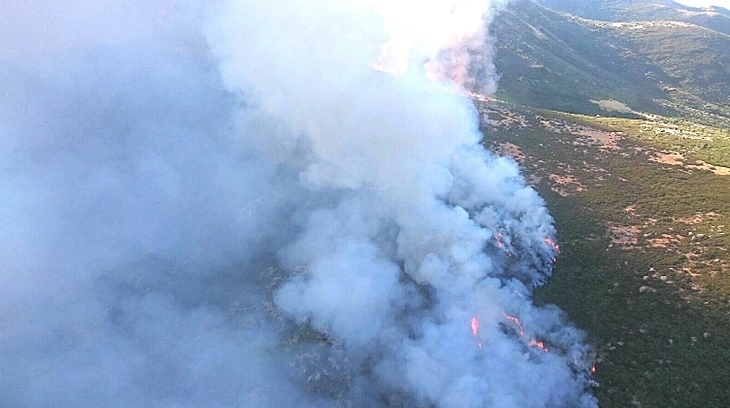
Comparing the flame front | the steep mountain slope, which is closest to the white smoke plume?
the flame front

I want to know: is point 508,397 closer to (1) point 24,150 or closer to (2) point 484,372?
(2) point 484,372

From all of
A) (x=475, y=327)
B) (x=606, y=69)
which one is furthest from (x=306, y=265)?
(x=606, y=69)

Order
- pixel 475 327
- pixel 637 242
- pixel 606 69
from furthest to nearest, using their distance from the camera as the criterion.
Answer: pixel 606 69 < pixel 637 242 < pixel 475 327

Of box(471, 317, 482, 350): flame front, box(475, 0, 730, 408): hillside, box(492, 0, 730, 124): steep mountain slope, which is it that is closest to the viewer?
box(475, 0, 730, 408): hillside

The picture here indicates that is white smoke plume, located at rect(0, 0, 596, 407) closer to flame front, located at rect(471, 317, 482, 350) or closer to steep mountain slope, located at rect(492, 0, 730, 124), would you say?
flame front, located at rect(471, 317, 482, 350)

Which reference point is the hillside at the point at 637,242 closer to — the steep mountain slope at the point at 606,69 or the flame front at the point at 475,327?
the flame front at the point at 475,327

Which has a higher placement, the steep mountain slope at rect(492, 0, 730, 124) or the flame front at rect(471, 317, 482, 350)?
the steep mountain slope at rect(492, 0, 730, 124)

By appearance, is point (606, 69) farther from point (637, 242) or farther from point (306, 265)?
point (306, 265)

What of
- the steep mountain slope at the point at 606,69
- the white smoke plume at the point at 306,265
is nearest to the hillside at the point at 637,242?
the white smoke plume at the point at 306,265
